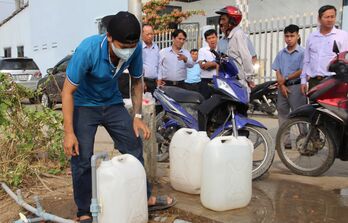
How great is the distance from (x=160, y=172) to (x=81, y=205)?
160 cm

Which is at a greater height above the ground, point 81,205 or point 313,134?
point 313,134

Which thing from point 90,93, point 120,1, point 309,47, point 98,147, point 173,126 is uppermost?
point 120,1

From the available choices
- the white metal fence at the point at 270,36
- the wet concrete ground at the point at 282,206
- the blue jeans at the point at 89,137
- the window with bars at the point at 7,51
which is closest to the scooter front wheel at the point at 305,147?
the wet concrete ground at the point at 282,206

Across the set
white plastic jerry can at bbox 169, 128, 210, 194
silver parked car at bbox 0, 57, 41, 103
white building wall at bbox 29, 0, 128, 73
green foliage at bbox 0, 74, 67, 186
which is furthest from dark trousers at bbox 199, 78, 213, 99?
silver parked car at bbox 0, 57, 41, 103

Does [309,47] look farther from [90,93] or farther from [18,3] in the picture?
[18,3]

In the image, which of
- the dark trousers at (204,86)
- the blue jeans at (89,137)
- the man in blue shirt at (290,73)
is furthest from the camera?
the dark trousers at (204,86)

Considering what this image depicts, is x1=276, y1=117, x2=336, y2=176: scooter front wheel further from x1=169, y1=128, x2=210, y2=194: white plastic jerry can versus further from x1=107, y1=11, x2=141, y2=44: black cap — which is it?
x1=107, y1=11, x2=141, y2=44: black cap

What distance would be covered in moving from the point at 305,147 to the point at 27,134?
9.78 ft

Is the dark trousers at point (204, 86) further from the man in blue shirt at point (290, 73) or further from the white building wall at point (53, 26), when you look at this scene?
the white building wall at point (53, 26)

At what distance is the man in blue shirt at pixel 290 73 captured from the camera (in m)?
5.95

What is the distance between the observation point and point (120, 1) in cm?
1545

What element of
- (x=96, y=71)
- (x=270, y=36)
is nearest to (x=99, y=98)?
(x=96, y=71)

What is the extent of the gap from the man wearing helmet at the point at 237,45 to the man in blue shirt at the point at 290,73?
1333mm

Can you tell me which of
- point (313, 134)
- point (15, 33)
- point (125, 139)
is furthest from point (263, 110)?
point (15, 33)
